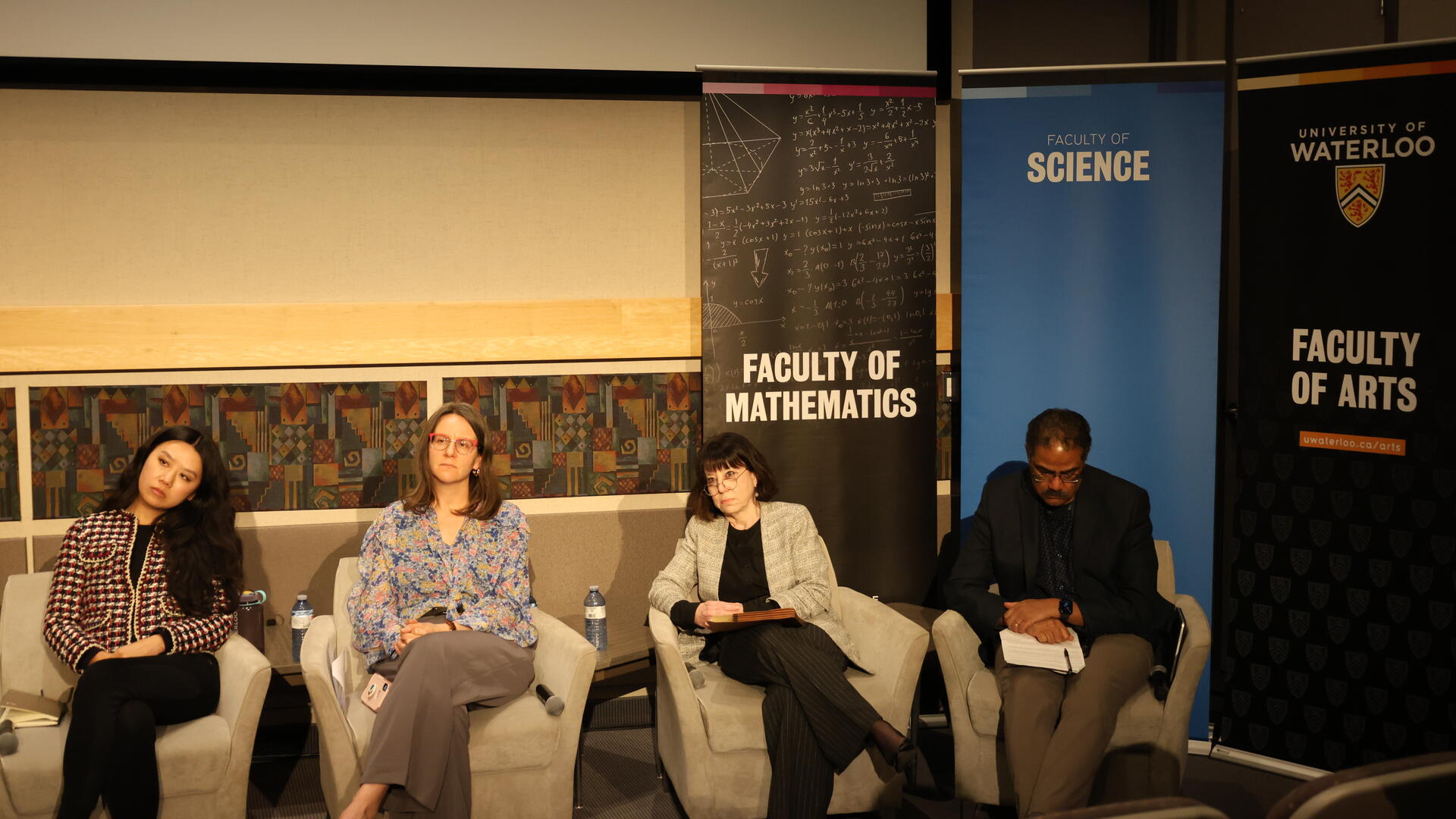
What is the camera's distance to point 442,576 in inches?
132

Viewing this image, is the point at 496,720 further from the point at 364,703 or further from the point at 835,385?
the point at 835,385

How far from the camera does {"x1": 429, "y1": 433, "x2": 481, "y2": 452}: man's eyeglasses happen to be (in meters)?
3.40

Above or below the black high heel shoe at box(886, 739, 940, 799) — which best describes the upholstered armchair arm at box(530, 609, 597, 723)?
above

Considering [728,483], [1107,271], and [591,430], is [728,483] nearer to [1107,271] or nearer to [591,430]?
[591,430]

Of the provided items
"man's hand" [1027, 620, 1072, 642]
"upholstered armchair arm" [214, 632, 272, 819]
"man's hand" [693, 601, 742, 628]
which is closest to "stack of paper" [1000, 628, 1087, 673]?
"man's hand" [1027, 620, 1072, 642]

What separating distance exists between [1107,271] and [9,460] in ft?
13.2

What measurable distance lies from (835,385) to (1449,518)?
208cm

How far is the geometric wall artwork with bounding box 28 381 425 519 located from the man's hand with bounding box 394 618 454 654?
93 cm

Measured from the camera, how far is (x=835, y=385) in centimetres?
409

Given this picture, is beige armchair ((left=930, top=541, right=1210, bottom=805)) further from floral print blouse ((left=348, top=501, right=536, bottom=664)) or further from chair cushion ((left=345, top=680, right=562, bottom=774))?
floral print blouse ((left=348, top=501, right=536, bottom=664))

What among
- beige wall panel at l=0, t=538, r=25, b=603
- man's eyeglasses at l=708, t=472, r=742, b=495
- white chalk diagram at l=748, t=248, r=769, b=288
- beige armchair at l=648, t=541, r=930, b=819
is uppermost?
white chalk diagram at l=748, t=248, r=769, b=288

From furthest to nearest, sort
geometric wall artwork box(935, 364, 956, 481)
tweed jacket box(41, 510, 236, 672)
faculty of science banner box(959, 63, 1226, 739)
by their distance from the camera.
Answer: geometric wall artwork box(935, 364, 956, 481)
faculty of science banner box(959, 63, 1226, 739)
tweed jacket box(41, 510, 236, 672)

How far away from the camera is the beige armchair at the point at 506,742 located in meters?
2.95

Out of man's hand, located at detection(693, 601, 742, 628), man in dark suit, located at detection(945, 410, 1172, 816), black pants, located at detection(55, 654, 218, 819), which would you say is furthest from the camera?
man's hand, located at detection(693, 601, 742, 628)
